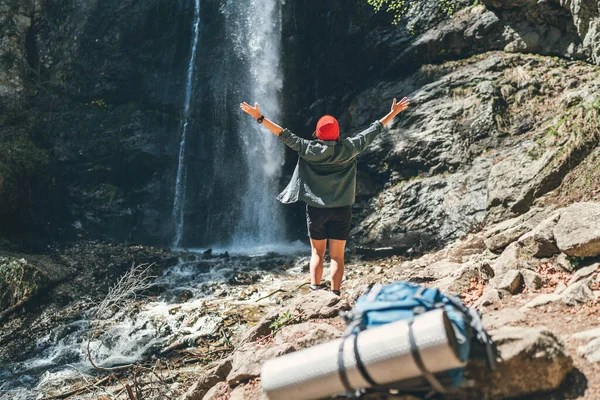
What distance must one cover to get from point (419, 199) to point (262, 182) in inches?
254

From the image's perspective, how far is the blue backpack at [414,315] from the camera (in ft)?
7.74

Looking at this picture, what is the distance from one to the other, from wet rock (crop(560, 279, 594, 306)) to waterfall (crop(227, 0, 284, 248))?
40.2 feet

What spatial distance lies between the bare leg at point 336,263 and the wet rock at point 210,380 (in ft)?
4.32

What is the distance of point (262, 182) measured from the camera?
16.3 meters

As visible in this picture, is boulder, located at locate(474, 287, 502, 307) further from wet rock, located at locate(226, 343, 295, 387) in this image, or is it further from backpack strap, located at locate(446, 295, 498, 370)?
wet rock, located at locate(226, 343, 295, 387)

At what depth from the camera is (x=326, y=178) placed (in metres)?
4.73

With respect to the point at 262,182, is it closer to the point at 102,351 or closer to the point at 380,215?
the point at 380,215

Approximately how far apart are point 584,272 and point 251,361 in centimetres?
293

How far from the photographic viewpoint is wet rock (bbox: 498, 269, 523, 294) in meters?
4.21

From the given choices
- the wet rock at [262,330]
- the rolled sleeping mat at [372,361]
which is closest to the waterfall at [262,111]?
the wet rock at [262,330]

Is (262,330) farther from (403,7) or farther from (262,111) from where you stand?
(262,111)

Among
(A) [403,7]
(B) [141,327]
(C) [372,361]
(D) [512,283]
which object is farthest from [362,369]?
(A) [403,7]

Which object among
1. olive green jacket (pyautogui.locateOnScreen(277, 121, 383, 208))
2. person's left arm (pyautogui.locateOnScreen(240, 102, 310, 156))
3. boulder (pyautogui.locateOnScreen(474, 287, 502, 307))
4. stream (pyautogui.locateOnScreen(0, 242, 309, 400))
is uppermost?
person's left arm (pyautogui.locateOnScreen(240, 102, 310, 156))

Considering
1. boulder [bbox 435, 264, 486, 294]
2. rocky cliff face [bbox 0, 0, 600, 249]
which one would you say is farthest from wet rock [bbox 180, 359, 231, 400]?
rocky cliff face [bbox 0, 0, 600, 249]
